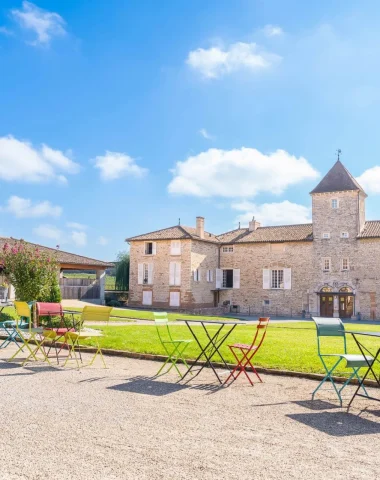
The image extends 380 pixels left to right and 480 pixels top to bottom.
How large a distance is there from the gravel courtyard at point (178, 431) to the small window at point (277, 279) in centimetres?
2769

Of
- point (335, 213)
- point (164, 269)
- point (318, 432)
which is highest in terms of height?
point (335, 213)

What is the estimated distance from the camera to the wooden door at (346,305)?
31.7 m

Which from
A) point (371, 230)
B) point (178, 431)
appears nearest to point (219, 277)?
point (371, 230)

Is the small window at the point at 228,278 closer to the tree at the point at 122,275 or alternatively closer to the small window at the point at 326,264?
the small window at the point at 326,264

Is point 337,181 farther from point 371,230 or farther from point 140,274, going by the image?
point 140,274

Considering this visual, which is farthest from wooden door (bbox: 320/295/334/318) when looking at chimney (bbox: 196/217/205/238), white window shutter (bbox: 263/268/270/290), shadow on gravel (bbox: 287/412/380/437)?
shadow on gravel (bbox: 287/412/380/437)

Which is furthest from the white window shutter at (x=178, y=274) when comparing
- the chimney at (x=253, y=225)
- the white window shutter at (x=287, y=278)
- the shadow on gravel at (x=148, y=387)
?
the shadow on gravel at (x=148, y=387)

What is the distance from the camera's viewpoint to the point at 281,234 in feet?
114

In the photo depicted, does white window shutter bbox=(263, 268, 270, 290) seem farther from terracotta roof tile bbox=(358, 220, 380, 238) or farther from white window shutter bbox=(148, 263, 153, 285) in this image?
white window shutter bbox=(148, 263, 153, 285)

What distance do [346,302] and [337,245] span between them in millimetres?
Result: 4018

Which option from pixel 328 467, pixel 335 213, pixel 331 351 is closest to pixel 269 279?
pixel 335 213

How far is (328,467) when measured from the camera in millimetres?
3455

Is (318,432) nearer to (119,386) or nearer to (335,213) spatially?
(119,386)

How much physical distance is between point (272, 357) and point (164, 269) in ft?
85.1
